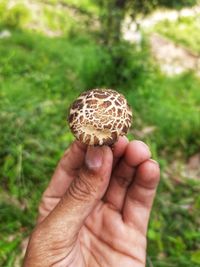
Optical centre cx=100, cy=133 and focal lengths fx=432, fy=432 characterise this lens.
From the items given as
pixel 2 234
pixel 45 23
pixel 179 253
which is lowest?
pixel 179 253

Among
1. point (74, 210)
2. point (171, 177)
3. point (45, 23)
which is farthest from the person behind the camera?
point (45, 23)

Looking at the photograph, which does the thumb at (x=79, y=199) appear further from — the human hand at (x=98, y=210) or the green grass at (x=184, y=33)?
the green grass at (x=184, y=33)

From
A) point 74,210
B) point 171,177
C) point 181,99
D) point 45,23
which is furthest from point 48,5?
point 74,210

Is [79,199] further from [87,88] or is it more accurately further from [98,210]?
[87,88]

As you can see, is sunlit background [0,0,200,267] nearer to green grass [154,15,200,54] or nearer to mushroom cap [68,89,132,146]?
green grass [154,15,200,54]

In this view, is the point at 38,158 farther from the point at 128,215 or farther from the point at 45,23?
the point at 45,23

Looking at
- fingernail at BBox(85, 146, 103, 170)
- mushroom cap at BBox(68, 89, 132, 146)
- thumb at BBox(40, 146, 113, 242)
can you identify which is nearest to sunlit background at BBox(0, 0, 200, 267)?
thumb at BBox(40, 146, 113, 242)

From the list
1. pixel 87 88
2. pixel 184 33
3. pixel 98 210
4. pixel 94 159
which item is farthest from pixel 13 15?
pixel 94 159
